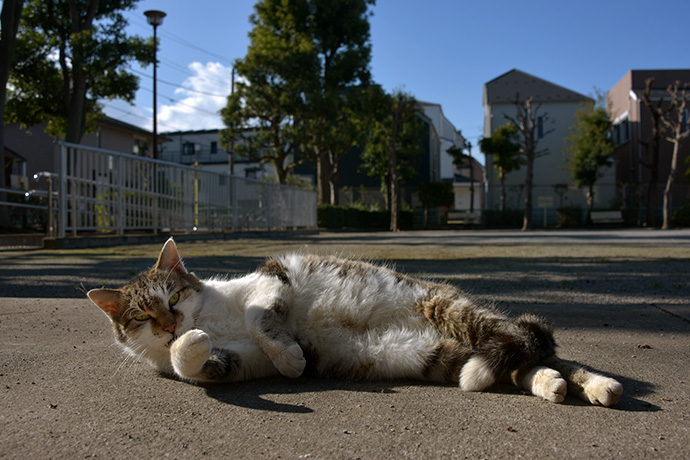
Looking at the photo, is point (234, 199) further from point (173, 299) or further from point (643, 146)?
point (643, 146)

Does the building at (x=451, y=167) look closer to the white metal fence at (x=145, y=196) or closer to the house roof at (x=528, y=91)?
the house roof at (x=528, y=91)

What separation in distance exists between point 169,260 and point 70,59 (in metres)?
15.9

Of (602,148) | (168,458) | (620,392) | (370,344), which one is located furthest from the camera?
(602,148)

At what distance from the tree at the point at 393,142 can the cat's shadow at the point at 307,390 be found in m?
24.5

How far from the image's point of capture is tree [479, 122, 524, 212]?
31453 millimetres

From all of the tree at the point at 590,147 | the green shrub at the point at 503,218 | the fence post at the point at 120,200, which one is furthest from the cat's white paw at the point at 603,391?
the tree at the point at 590,147

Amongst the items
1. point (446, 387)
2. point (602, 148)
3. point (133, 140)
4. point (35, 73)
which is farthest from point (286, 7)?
point (446, 387)

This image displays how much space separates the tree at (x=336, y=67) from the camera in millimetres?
22938

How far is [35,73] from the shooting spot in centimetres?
1609

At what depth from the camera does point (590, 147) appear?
3120cm

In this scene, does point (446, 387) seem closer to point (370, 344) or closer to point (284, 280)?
point (370, 344)

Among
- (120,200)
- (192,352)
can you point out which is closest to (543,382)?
(192,352)

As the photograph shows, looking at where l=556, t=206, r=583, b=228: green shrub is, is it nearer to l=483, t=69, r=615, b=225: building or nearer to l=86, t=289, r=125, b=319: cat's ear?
l=483, t=69, r=615, b=225: building

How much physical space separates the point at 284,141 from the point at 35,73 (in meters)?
10.0
